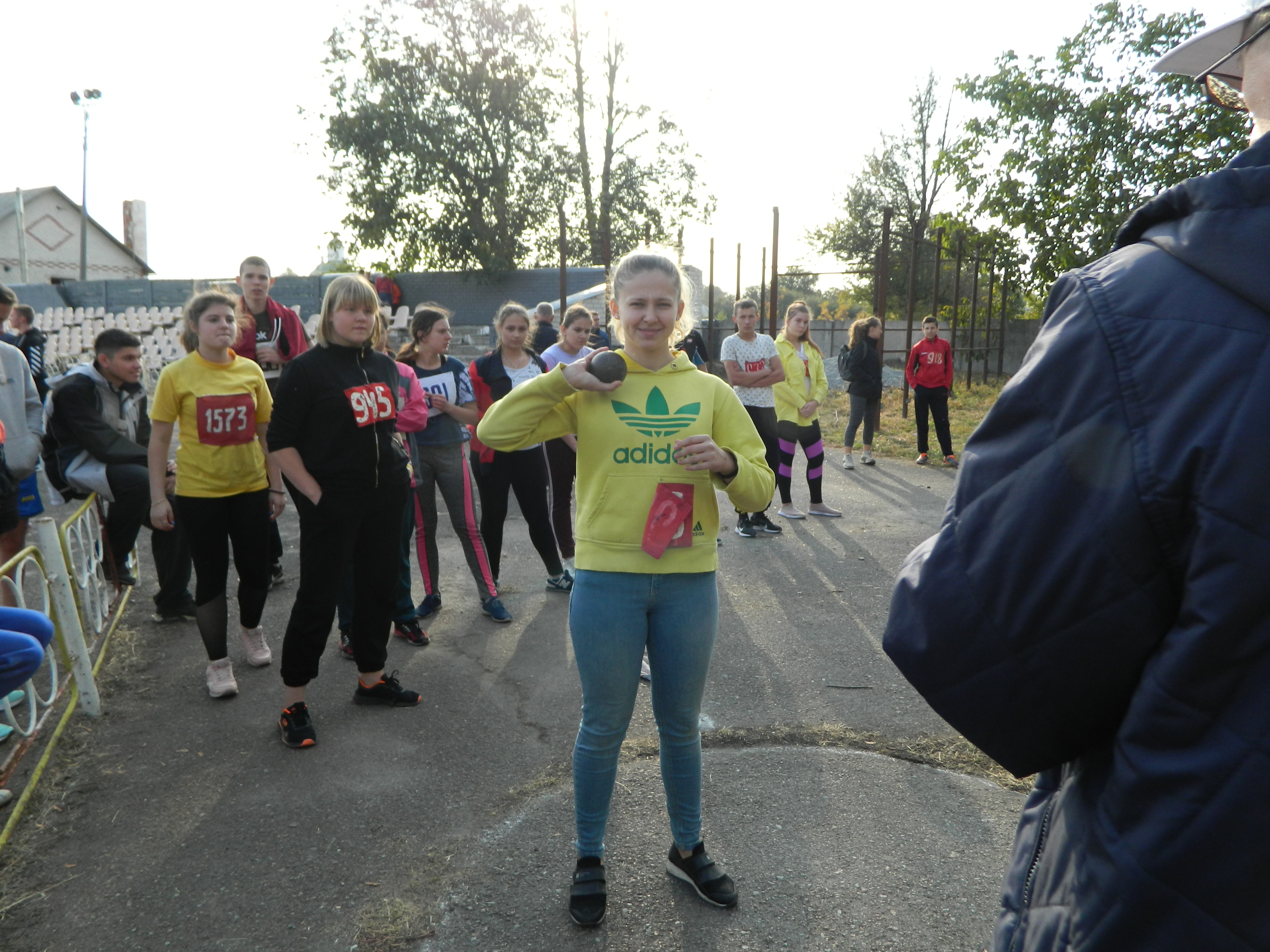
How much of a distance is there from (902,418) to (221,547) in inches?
528

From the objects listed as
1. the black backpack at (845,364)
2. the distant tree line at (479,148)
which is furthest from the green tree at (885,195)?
the black backpack at (845,364)

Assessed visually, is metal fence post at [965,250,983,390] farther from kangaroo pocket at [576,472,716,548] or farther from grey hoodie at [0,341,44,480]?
kangaroo pocket at [576,472,716,548]

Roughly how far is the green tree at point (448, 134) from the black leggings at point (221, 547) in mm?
27157

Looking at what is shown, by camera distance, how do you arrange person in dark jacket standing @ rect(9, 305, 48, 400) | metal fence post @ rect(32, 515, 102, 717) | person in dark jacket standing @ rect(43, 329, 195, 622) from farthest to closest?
1. person in dark jacket standing @ rect(9, 305, 48, 400)
2. person in dark jacket standing @ rect(43, 329, 195, 622)
3. metal fence post @ rect(32, 515, 102, 717)

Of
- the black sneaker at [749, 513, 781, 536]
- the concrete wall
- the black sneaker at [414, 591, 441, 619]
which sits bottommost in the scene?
the black sneaker at [414, 591, 441, 619]

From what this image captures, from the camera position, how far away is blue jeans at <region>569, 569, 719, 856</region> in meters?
2.48

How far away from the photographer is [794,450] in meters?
8.38

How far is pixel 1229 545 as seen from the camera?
2.70 feet

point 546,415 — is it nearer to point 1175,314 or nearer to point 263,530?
point 1175,314

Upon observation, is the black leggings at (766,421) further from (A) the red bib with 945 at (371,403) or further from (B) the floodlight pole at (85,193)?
(B) the floodlight pole at (85,193)

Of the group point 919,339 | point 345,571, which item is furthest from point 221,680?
point 919,339

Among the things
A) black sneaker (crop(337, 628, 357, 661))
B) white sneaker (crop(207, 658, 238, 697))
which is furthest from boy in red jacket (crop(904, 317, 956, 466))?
white sneaker (crop(207, 658, 238, 697))

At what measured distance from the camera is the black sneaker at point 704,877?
2.64m

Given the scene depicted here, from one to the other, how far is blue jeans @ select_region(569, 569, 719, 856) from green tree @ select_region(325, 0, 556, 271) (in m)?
29.3
